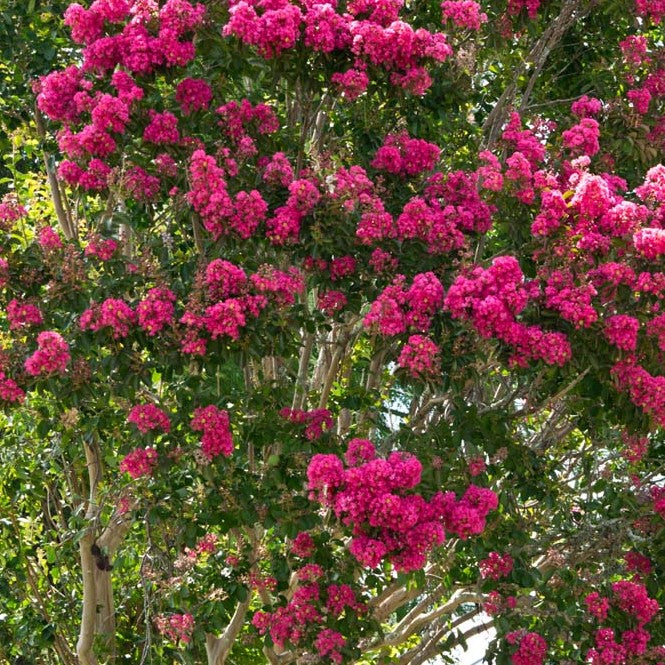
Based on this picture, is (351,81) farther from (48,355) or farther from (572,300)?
(48,355)

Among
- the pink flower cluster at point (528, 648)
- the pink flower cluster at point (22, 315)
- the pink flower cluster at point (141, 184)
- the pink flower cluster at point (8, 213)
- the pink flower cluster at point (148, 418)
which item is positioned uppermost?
the pink flower cluster at point (141, 184)

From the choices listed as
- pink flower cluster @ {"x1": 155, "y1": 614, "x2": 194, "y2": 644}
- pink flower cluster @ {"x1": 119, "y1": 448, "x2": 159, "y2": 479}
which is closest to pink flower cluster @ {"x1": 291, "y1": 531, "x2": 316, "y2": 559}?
pink flower cluster @ {"x1": 155, "y1": 614, "x2": 194, "y2": 644}

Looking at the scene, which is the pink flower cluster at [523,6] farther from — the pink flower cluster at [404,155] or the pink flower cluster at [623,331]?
the pink flower cluster at [623,331]

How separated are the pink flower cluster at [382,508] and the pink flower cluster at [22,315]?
127cm

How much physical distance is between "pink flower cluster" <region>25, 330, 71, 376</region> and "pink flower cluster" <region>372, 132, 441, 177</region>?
1610mm

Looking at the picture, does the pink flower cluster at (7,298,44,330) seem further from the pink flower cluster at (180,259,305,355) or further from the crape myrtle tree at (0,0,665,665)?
the pink flower cluster at (180,259,305,355)

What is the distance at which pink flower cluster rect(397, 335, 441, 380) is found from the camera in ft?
14.0

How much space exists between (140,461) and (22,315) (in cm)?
75

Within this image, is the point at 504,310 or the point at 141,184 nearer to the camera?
the point at 504,310

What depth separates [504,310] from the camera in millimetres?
4215

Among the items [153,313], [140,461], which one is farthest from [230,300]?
[140,461]

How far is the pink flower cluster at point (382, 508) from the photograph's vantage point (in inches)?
158

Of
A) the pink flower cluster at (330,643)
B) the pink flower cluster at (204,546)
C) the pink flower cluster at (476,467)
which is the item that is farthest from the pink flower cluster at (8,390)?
the pink flower cluster at (476,467)

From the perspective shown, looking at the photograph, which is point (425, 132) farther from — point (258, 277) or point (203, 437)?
point (203, 437)
